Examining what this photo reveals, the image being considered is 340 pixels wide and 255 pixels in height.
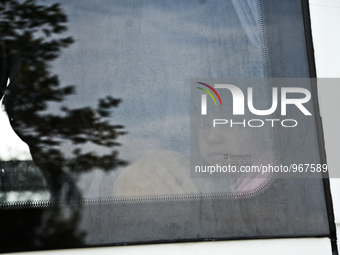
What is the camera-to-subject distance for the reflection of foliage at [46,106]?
128 centimetres

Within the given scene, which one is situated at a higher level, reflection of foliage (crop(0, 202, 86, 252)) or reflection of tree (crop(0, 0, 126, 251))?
reflection of tree (crop(0, 0, 126, 251))

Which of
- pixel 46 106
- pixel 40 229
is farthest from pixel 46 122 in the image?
pixel 40 229

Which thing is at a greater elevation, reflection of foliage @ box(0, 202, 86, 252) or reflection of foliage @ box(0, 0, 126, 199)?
reflection of foliage @ box(0, 0, 126, 199)

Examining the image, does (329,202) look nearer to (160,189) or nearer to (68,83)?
(160,189)

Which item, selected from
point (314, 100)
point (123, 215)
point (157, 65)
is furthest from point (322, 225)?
point (157, 65)

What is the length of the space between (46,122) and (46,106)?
0.21 feet

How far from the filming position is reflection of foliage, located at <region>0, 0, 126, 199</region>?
1275 millimetres

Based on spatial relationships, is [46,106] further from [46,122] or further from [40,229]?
[40,229]

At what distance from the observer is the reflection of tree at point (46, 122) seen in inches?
48.8

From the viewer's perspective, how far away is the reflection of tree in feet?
4.07

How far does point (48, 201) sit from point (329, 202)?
3.64 ft

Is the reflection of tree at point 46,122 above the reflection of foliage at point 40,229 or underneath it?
above

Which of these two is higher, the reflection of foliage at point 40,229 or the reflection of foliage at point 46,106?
the reflection of foliage at point 46,106

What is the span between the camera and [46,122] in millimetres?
1298
